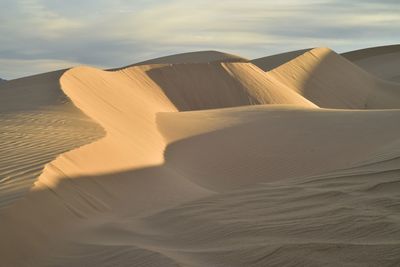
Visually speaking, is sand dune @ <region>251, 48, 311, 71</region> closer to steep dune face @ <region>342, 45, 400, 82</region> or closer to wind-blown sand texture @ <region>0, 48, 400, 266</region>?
steep dune face @ <region>342, 45, 400, 82</region>

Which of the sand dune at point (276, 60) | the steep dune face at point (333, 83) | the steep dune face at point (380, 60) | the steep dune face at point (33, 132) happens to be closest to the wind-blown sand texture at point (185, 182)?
the steep dune face at point (33, 132)

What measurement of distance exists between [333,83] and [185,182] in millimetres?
27063

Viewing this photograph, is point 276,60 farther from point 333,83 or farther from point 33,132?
point 33,132

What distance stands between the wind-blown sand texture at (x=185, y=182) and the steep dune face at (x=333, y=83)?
16212 mm

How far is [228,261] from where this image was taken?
4.22 meters

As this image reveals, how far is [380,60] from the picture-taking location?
187 feet

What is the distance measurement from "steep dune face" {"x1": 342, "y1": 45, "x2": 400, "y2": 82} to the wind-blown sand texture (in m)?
35.3

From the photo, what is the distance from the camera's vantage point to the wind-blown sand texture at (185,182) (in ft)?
14.8

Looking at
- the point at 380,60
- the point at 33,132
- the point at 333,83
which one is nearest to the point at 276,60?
the point at 333,83

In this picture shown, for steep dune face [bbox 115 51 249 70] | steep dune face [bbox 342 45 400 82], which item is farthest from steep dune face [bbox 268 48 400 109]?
steep dune face [bbox 342 45 400 82]

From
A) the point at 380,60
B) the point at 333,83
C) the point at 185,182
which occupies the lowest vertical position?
the point at 380,60

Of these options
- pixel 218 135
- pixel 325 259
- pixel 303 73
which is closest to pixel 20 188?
pixel 325 259

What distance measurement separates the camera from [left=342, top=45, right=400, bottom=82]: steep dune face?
49.0 meters

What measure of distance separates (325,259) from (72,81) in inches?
509
